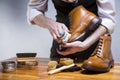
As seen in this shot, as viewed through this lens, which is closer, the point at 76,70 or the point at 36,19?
the point at 76,70

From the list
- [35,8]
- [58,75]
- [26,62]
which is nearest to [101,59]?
[58,75]

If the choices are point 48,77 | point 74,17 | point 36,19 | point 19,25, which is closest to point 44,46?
point 19,25

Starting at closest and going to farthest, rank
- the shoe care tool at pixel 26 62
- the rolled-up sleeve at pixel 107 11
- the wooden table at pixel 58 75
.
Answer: the wooden table at pixel 58 75, the shoe care tool at pixel 26 62, the rolled-up sleeve at pixel 107 11

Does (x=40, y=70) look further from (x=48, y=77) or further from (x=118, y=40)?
(x=118, y=40)

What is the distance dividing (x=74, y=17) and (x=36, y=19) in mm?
271

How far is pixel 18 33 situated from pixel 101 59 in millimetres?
1700

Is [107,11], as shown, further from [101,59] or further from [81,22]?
[101,59]

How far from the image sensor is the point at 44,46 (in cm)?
235

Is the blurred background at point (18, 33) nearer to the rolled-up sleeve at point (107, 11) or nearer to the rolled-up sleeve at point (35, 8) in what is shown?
the rolled-up sleeve at point (35, 8)

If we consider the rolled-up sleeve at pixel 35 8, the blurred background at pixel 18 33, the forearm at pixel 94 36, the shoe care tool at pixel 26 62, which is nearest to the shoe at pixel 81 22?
the forearm at pixel 94 36

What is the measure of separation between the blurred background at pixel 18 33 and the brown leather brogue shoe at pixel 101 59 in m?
1.50

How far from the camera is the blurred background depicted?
2341 mm

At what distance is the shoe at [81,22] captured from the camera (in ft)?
3.06

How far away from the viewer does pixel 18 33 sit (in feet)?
Answer: 7.88
